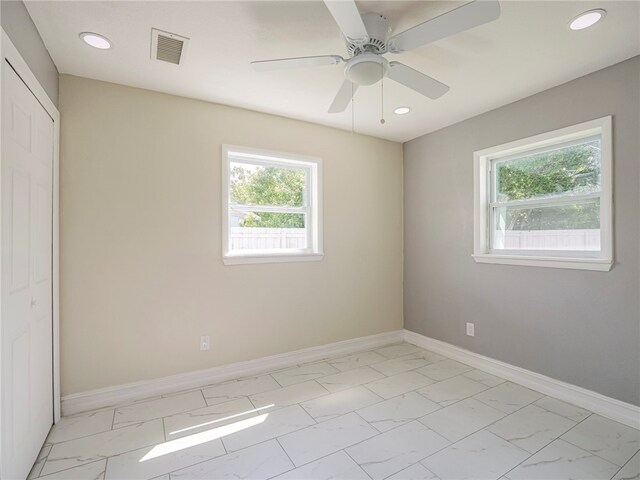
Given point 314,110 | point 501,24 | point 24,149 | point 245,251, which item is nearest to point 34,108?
point 24,149

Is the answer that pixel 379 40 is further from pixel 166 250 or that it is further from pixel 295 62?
pixel 166 250

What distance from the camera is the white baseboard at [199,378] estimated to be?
2.45 meters

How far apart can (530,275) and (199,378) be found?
3.06 metres

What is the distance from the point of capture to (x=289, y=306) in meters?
3.35

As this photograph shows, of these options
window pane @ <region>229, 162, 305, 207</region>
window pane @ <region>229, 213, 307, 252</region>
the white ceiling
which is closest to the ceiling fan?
the white ceiling

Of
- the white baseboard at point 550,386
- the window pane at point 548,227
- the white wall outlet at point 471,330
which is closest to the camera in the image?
the white baseboard at point 550,386

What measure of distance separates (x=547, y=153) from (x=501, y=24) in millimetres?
1402

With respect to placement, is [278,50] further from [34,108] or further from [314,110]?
[34,108]

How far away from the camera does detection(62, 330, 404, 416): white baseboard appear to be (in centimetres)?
245

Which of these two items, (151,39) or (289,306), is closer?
(151,39)

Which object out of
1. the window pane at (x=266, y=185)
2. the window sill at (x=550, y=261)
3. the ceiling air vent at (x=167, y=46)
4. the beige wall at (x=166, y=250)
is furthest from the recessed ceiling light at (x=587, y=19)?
the window pane at (x=266, y=185)

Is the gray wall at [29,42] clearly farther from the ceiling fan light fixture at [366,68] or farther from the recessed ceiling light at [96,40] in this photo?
the ceiling fan light fixture at [366,68]

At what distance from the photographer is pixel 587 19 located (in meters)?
1.83

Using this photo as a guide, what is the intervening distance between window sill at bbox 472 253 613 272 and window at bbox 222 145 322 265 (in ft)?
5.61
